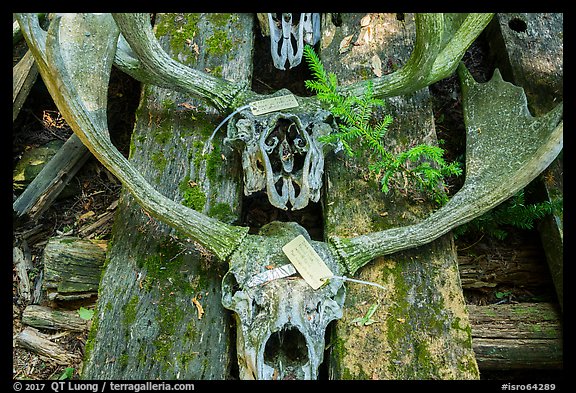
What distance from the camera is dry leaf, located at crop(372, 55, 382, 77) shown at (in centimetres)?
401

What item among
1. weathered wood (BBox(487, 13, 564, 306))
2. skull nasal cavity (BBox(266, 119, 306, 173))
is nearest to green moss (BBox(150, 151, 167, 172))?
skull nasal cavity (BBox(266, 119, 306, 173))

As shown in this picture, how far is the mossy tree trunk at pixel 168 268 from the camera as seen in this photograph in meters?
2.96

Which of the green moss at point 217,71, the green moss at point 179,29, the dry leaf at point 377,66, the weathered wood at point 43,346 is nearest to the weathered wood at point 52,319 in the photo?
the weathered wood at point 43,346

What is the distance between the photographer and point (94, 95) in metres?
3.19

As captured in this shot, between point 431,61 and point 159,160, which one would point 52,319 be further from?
point 431,61

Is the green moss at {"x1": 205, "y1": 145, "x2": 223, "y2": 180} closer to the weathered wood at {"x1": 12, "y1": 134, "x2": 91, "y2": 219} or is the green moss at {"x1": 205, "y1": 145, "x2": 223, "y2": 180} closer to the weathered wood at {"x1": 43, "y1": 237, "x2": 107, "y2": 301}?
the weathered wood at {"x1": 43, "y1": 237, "x2": 107, "y2": 301}

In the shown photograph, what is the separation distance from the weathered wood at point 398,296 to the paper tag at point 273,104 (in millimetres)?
431

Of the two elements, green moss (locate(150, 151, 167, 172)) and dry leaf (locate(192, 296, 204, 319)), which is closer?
dry leaf (locate(192, 296, 204, 319))

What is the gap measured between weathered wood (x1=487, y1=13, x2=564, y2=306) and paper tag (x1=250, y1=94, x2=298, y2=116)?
1.61 meters

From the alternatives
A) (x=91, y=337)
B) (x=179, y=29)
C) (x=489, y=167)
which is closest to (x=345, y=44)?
(x=179, y=29)

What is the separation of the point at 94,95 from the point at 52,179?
100 cm

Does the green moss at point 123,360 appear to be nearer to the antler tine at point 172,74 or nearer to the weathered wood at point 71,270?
the weathered wood at point 71,270
